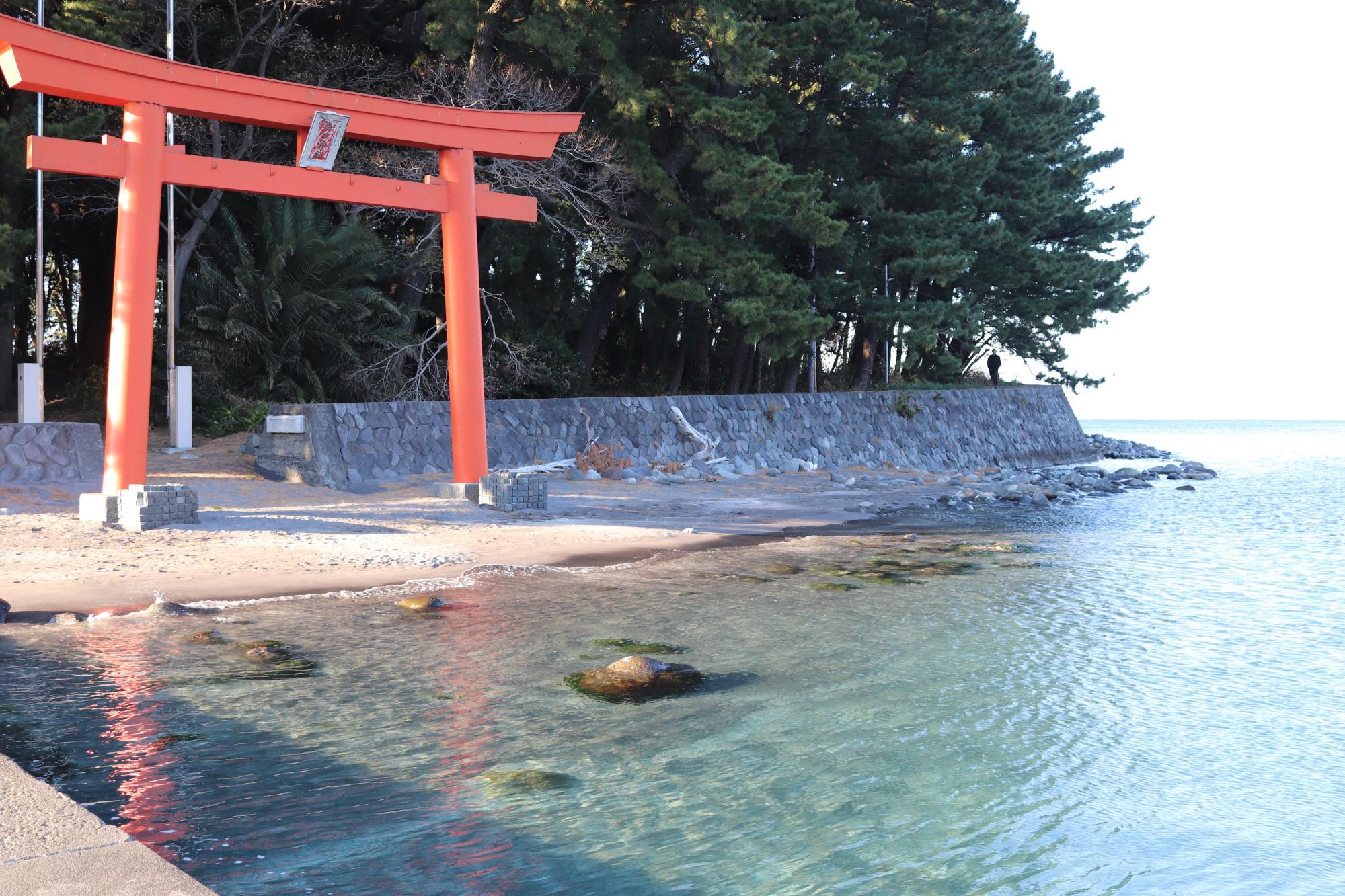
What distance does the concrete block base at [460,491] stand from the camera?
14.7m

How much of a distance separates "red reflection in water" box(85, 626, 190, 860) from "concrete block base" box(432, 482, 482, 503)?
6.83 meters

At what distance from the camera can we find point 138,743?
5.77 m

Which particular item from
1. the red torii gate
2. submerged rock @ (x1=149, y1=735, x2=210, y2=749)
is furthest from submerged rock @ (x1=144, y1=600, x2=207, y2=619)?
the red torii gate

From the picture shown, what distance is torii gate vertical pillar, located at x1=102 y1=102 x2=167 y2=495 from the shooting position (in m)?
11.8

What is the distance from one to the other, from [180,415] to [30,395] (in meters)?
2.43

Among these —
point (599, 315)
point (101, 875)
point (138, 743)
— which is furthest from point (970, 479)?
point (101, 875)

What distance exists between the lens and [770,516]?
16203mm

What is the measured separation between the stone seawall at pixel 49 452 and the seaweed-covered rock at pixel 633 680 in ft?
30.9

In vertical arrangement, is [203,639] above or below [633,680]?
above

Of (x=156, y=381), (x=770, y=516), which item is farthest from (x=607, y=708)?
(x=156, y=381)

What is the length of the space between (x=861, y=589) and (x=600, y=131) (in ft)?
45.3

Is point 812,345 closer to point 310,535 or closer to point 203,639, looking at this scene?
point 310,535

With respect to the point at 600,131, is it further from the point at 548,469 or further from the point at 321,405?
the point at 321,405

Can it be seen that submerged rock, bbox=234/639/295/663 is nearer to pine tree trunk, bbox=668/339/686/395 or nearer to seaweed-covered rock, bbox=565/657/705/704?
seaweed-covered rock, bbox=565/657/705/704
